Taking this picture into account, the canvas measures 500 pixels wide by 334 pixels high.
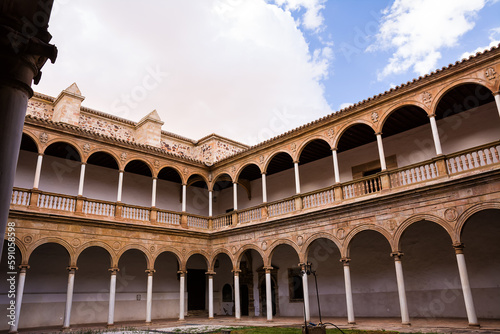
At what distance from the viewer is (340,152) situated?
14742 millimetres

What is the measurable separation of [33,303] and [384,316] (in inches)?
457

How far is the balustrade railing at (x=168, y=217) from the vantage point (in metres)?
15.0

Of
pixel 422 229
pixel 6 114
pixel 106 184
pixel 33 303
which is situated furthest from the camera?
pixel 106 184

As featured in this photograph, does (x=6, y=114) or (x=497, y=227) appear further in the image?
(x=497, y=227)

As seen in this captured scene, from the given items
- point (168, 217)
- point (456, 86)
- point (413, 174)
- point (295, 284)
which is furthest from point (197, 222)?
point (456, 86)

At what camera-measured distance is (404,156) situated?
42.3ft

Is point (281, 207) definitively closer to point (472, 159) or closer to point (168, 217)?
point (168, 217)

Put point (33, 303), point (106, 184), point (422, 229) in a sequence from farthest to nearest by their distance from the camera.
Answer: point (106, 184) → point (33, 303) → point (422, 229)

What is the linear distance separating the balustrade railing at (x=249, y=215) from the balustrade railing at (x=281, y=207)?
0.56 meters

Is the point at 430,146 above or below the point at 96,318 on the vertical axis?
above

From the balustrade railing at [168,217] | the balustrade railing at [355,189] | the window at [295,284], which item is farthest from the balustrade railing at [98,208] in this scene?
the balustrade railing at [355,189]

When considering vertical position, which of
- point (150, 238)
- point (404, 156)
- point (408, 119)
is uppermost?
point (408, 119)

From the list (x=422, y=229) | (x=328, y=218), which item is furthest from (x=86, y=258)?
(x=422, y=229)

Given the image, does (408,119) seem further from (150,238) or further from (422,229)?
(150,238)
